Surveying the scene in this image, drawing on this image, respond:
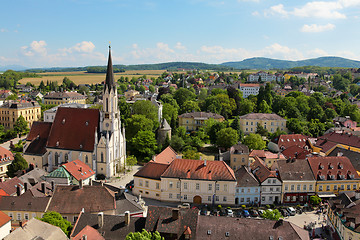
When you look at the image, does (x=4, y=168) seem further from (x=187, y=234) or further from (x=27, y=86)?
(x=27, y=86)

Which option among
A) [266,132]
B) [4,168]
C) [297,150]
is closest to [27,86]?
[4,168]

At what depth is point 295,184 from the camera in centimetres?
4594

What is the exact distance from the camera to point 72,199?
118 ft

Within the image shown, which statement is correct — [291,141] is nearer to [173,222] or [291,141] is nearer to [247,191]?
[247,191]

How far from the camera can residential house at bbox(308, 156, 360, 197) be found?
46719 mm

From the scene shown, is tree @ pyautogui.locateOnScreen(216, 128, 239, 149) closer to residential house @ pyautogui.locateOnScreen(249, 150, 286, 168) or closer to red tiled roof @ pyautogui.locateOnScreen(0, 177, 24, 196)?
residential house @ pyautogui.locateOnScreen(249, 150, 286, 168)

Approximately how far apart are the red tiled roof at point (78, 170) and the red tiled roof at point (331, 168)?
3374 cm

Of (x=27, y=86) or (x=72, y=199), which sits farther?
(x=27, y=86)

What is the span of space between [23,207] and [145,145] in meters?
30.7

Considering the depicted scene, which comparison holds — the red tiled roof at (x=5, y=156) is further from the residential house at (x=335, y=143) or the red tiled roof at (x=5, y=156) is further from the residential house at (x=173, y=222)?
the residential house at (x=335, y=143)

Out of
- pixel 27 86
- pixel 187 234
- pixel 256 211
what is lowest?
pixel 256 211

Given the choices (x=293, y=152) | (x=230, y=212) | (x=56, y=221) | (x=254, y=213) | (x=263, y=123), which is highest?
(x=263, y=123)

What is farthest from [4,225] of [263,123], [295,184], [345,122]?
[345,122]

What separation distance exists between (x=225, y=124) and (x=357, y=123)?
45.4m
